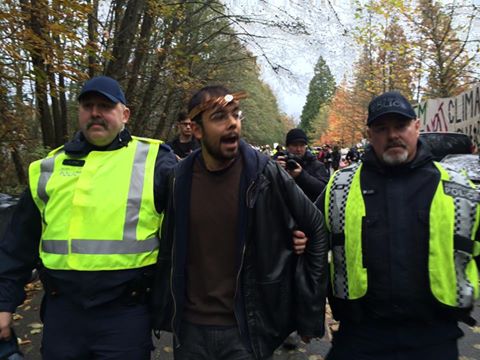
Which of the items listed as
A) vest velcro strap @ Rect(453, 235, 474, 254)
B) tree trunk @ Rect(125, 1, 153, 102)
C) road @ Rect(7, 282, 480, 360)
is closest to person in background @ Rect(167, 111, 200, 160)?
road @ Rect(7, 282, 480, 360)

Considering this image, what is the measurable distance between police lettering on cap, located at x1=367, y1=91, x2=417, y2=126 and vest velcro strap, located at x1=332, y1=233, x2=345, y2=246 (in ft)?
2.04

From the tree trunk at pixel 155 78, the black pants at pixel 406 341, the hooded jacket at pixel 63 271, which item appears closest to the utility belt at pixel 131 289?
the hooded jacket at pixel 63 271

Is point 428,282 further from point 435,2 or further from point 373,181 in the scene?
point 435,2

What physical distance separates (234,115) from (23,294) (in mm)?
1501

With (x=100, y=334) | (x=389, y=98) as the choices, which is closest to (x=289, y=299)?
(x=100, y=334)

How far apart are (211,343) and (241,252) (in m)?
0.47

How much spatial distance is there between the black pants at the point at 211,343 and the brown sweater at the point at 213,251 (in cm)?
4

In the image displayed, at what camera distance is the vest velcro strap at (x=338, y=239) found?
2188 millimetres

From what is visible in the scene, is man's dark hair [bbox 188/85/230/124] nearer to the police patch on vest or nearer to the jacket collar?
the jacket collar

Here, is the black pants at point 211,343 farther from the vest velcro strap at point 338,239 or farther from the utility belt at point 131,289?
the vest velcro strap at point 338,239

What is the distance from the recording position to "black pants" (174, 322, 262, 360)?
2.02 metres

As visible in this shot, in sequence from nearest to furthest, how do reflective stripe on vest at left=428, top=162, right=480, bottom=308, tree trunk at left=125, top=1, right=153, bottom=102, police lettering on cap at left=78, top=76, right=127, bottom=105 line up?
reflective stripe on vest at left=428, top=162, right=480, bottom=308, police lettering on cap at left=78, top=76, right=127, bottom=105, tree trunk at left=125, top=1, right=153, bottom=102

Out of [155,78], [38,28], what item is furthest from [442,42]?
[38,28]

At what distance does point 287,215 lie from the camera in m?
2.13
